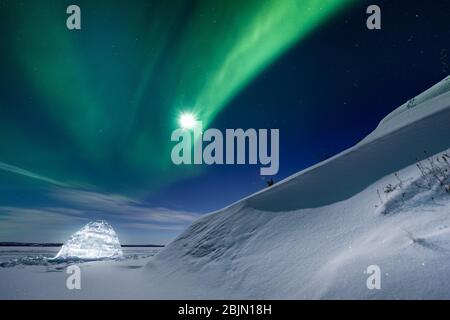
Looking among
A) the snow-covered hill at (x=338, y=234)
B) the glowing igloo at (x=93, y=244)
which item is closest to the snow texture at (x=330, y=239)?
the snow-covered hill at (x=338, y=234)

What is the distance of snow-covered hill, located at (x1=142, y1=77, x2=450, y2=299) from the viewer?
2.53m

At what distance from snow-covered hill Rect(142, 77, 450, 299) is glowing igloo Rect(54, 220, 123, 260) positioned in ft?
17.9

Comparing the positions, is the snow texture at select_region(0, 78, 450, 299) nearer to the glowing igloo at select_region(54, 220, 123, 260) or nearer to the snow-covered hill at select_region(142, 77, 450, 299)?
the snow-covered hill at select_region(142, 77, 450, 299)

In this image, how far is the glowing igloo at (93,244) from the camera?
31.5ft

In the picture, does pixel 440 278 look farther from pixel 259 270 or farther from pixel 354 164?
pixel 354 164

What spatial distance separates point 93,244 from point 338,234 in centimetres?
914

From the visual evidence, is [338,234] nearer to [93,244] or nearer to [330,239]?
[330,239]

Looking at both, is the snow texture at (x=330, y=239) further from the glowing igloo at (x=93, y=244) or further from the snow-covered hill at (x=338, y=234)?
the glowing igloo at (x=93, y=244)

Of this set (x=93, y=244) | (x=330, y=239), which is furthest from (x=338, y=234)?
(x=93, y=244)

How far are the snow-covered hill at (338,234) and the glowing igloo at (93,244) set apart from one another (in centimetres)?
545

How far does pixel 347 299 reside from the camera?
2.41 m

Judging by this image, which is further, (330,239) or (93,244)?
(93,244)

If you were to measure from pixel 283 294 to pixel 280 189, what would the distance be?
245 cm

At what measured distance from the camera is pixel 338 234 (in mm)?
3592
